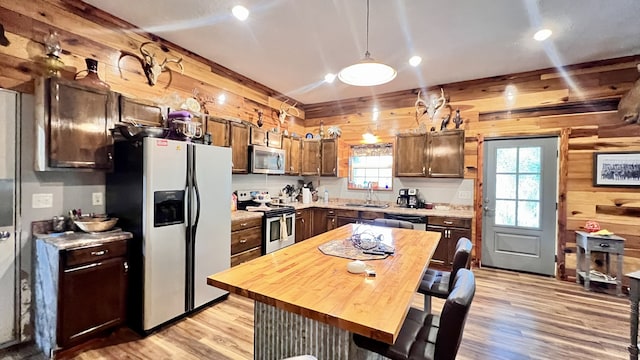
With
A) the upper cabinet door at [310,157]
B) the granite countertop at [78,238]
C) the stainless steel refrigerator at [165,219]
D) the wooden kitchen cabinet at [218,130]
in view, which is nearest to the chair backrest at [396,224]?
the stainless steel refrigerator at [165,219]

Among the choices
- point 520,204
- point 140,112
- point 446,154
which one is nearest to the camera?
point 140,112

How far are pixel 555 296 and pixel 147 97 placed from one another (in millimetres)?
5213

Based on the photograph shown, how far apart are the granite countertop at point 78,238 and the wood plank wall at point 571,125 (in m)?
4.55

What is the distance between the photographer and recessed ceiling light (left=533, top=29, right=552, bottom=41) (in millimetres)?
2889

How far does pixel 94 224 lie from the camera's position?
2.34 metres

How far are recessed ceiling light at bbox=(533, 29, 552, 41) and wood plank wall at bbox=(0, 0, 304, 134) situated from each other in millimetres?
3764

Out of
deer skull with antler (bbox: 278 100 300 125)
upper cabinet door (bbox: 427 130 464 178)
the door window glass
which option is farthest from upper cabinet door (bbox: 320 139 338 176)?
the door window glass

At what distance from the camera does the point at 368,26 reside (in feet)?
9.32

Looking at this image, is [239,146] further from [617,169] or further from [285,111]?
[617,169]

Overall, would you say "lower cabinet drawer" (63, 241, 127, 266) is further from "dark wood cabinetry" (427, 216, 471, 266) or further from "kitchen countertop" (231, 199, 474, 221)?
"dark wood cabinetry" (427, 216, 471, 266)

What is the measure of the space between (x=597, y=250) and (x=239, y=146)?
185 inches

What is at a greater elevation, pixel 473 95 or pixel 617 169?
pixel 473 95

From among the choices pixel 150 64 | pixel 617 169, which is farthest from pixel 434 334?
pixel 617 169

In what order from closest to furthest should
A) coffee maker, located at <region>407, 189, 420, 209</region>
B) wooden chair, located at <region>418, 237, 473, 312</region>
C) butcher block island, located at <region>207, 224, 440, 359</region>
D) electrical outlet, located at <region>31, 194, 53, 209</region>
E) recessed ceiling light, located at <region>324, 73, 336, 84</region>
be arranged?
butcher block island, located at <region>207, 224, 440, 359</region>
wooden chair, located at <region>418, 237, 473, 312</region>
electrical outlet, located at <region>31, 194, 53, 209</region>
recessed ceiling light, located at <region>324, 73, 336, 84</region>
coffee maker, located at <region>407, 189, 420, 209</region>
